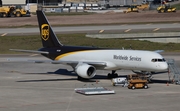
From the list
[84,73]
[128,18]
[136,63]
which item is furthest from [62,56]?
[128,18]

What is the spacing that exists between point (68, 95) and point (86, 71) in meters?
7.56

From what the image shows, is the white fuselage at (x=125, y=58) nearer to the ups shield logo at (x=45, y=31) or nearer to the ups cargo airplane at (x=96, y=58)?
the ups cargo airplane at (x=96, y=58)

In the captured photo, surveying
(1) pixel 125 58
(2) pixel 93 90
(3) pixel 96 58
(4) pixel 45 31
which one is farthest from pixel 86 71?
(4) pixel 45 31

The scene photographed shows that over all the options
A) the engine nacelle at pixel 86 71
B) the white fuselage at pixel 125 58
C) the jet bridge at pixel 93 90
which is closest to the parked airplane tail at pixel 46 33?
the white fuselage at pixel 125 58

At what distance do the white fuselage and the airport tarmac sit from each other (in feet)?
6.33

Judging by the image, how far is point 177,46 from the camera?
279 ft

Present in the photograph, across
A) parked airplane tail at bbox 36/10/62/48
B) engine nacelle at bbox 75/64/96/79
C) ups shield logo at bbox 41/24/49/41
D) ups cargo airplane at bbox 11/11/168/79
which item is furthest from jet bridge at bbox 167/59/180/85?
ups shield logo at bbox 41/24/49/41

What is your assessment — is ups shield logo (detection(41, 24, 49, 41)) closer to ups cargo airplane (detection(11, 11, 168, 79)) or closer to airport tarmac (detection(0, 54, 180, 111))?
ups cargo airplane (detection(11, 11, 168, 79))

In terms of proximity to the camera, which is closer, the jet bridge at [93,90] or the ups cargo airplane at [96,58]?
the jet bridge at [93,90]

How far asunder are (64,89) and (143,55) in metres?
8.73

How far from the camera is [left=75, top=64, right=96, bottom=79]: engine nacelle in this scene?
52312mm

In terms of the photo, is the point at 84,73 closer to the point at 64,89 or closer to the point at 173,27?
the point at 64,89

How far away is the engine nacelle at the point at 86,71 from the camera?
52312mm

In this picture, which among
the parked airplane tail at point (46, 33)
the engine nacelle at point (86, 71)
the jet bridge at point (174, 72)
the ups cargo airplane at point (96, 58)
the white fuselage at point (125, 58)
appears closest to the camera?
the white fuselage at point (125, 58)
